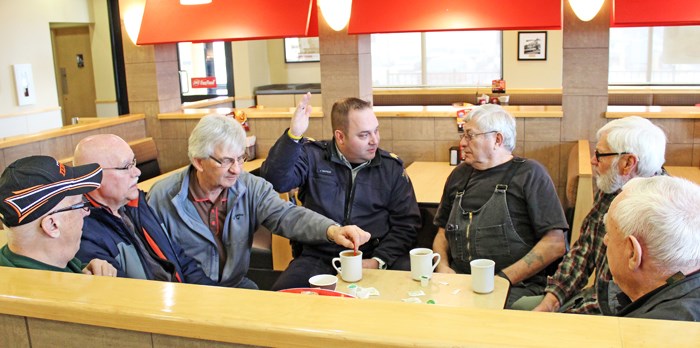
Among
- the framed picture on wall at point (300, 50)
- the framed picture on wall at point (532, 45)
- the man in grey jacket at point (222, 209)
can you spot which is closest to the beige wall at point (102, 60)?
the framed picture on wall at point (300, 50)

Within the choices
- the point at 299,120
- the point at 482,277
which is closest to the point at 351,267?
the point at 482,277

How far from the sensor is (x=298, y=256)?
11.4 ft

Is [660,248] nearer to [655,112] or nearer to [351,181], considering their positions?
[351,181]

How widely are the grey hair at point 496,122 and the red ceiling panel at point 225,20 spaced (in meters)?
2.84

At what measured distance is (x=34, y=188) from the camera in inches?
75.6

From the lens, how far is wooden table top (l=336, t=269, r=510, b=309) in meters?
2.39

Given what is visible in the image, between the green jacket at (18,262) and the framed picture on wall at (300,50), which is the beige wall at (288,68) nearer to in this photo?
the framed picture on wall at (300,50)

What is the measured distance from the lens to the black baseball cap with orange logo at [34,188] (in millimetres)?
1887

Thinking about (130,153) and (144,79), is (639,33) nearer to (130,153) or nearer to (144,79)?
(144,79)

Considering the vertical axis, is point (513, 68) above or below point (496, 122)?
above

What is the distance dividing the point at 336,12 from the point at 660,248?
167 inches

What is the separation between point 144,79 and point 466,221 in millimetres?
4142

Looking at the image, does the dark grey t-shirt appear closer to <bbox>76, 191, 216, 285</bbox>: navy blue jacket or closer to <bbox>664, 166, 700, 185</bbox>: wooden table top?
<bbox>76, 191, 216, 285</bbox>: navy blue jacket

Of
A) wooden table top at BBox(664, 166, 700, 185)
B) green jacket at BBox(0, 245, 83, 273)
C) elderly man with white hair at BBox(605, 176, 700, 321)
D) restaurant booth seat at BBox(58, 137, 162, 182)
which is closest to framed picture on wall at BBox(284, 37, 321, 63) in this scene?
restaurant booth seat at BBox(58, 137, 162, 182)
